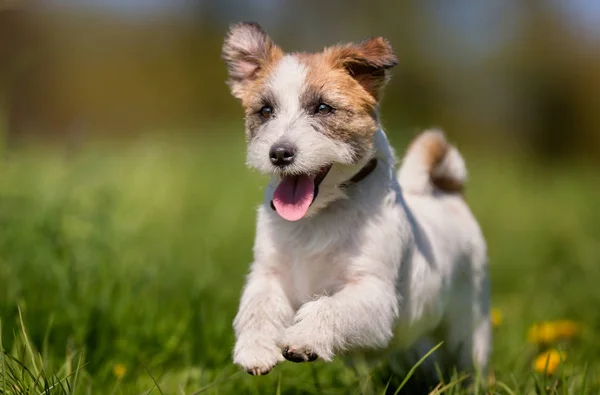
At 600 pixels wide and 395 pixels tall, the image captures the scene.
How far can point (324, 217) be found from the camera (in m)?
3.69

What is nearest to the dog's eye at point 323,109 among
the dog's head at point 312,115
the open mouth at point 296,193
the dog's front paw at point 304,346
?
the dog's head at point 312,115

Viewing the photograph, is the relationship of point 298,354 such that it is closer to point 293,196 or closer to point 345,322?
point 345,322

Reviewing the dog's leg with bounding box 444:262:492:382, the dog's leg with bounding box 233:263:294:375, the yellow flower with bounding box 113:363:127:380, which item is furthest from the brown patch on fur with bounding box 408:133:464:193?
the yellow flower with bounding box 113:363:127:380

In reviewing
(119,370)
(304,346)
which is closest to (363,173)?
(304,346)

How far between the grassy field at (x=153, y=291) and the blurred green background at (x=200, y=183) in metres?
0.02

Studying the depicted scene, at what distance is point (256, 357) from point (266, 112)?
119cm

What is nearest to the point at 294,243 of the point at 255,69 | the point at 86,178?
the point at 255,69

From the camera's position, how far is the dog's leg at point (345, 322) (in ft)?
10.1

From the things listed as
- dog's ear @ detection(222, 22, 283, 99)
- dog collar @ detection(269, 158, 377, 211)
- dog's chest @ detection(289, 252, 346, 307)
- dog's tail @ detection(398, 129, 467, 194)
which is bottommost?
dog's chest @ detection(289, 252, 346, 307)

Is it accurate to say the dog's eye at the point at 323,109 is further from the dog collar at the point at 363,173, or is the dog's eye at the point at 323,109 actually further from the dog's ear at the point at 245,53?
the dog's ear at the point at 245,53

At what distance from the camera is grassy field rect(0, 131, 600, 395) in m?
3.91

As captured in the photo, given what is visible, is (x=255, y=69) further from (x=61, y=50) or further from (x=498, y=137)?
(x=61, y=50)

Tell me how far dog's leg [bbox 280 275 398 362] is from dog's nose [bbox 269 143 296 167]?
0.61 m

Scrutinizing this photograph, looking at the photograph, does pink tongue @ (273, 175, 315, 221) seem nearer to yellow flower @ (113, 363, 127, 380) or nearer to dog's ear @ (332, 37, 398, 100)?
dog's ear @ (332, 37, 398, 100)
